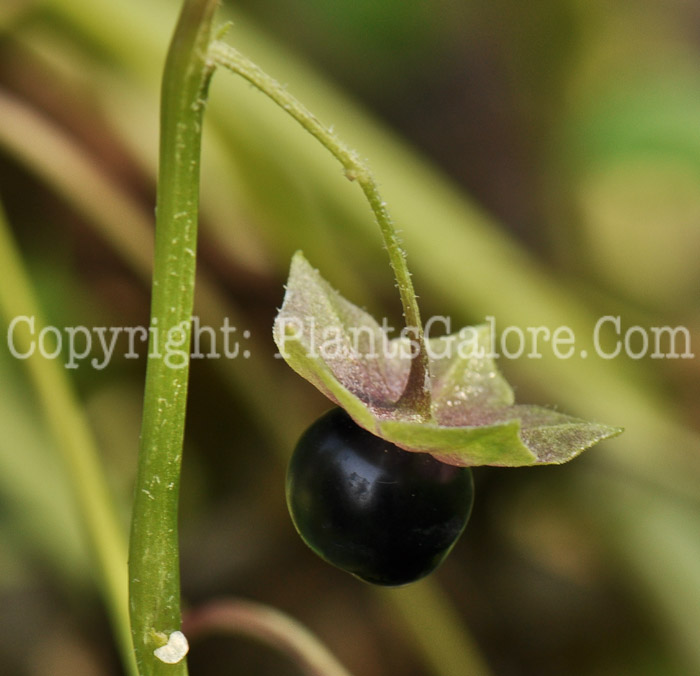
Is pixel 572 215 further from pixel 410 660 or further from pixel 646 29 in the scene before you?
pixel 410 660

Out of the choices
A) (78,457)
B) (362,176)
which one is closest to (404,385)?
(362,176)

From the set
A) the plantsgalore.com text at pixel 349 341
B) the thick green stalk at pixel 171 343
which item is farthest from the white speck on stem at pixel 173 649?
the plantsgalore.com text at pixel 349 341

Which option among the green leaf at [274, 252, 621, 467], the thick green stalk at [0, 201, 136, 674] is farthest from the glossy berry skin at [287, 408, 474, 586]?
the thick green stalk at [0, 201, 136, 674]

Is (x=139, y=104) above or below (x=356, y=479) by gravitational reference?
above

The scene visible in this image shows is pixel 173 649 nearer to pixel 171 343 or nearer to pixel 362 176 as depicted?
pixel 171 343

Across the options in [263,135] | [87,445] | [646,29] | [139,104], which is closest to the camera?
[87,445]

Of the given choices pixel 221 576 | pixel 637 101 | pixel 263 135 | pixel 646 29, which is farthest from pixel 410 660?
pixel 646 29

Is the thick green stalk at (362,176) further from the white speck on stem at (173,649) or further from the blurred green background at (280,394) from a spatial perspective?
the blurred green background at (280,394)
